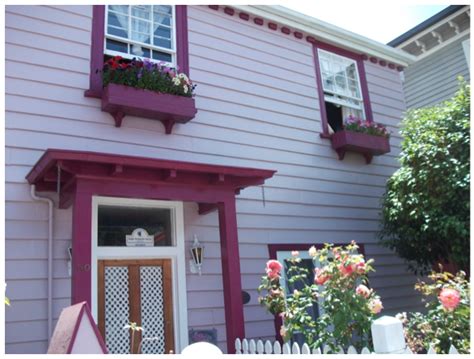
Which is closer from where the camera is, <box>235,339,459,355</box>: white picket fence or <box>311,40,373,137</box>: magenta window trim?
<box>235,339,459,355</box>: white picket fence

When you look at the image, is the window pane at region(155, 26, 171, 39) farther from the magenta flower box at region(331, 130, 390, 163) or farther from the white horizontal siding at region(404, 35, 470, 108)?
the white horizontal siding at region(404, 35, 470, 108)

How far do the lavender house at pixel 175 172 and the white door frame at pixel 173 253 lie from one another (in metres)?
0.02

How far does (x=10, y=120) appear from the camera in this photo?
16.0 ft

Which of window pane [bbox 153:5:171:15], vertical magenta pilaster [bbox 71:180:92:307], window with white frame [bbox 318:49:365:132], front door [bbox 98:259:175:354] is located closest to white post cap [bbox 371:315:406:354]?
vertical magenta pilaster [bbox 71:180:92:307]

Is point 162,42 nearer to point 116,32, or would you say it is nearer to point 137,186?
point 116,32

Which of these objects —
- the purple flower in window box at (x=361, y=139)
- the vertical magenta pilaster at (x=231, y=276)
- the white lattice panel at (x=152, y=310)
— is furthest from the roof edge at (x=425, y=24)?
the white lattice panel at (x=152, y=310)

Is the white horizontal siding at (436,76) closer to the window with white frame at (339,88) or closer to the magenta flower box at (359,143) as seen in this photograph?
the window with white frame at (339,88)

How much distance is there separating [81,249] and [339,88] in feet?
18.1

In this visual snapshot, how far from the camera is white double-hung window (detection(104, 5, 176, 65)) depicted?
19.4 feet

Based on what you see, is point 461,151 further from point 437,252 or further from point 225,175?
point 225,175

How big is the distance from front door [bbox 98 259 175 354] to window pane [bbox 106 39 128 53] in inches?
109

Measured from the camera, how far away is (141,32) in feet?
20.2

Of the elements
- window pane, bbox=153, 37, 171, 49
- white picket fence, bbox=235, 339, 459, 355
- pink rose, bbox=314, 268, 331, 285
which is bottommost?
white picket fence, bbox=235, 339, 459, 355

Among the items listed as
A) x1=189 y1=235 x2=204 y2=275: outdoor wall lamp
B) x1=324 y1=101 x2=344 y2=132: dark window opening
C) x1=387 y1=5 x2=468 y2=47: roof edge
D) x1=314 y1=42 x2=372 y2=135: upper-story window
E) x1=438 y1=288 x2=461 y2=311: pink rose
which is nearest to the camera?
x1=438 y1=288 x2=461 y2=311: pink rose
